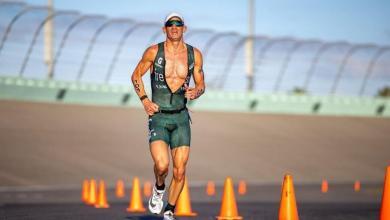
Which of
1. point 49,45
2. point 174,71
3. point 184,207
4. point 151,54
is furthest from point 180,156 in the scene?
point 49,45

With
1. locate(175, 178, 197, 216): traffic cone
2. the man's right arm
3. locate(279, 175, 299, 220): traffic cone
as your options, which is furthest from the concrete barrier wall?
locate(279, 175, 299, 220): traffic cone

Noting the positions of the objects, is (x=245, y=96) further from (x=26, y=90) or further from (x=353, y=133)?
(x=26, y=90)

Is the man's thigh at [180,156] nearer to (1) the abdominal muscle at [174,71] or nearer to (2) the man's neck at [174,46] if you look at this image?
(1) the abdominal muscle at [174,71]

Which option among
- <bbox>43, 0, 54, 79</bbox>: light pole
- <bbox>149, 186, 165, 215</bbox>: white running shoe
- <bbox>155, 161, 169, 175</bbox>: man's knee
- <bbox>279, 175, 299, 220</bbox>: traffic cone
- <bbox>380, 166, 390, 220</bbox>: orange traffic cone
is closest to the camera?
<bbox>380, 166, 390, 220</bbox>: orange traffic cone

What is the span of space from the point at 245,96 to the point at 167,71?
37.8 metres

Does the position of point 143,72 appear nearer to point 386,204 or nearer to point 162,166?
point 162,166

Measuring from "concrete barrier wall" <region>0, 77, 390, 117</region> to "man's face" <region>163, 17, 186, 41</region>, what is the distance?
31.5 meters

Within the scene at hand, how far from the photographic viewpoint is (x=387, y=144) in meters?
47.3

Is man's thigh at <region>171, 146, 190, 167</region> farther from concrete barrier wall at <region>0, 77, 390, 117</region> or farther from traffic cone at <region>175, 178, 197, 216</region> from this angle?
concrete barrier wall at <region>0, 77, 390, 117</region>

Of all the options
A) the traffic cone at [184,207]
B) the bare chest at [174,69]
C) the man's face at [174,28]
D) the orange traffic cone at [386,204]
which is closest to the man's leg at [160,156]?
the bare chest at [174,69]

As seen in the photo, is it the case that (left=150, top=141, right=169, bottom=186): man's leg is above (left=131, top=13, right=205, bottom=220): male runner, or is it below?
below

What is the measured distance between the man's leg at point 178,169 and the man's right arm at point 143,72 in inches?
21.6

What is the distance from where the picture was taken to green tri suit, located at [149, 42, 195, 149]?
12.9 m

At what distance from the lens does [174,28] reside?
12789mm
